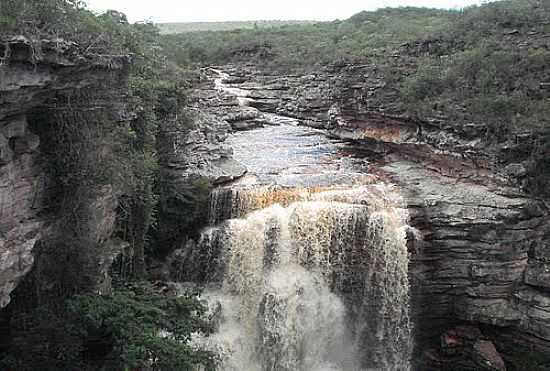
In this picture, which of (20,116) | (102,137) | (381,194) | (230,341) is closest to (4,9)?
(20,116)

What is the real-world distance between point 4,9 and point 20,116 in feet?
4.95

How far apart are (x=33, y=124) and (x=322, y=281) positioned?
6.77 metres

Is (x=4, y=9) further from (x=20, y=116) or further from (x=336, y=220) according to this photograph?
(x=336, y=220)

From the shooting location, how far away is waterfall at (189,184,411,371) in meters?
12.1

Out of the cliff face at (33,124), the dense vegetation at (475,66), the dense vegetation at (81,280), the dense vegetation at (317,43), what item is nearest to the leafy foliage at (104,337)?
the dense vegetation at (81,280)

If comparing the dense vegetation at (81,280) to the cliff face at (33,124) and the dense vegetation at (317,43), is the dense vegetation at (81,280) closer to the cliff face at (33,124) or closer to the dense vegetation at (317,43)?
the cliff face at (33,124)

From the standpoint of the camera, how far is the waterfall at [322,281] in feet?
39.7

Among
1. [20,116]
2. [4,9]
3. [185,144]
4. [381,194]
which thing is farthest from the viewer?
[185,144]

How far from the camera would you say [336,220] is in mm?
12383

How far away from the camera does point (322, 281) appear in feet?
40.5

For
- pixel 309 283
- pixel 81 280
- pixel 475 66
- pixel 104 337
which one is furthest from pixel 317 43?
pixel 104 337

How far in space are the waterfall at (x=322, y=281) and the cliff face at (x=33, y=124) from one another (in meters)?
3.84

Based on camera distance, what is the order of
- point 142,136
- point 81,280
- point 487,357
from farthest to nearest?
point 142,136
point 487,357
point 81,280

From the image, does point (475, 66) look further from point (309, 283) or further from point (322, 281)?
point (309, 283)
